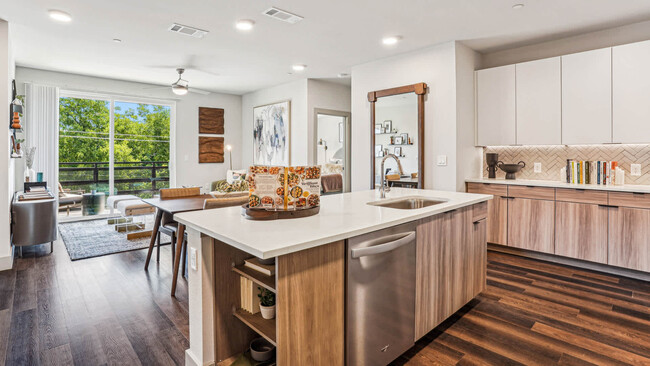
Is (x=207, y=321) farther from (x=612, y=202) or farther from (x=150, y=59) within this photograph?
(x=150, y=59)

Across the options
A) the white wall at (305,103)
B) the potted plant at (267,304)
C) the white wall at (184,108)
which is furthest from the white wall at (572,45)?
the white wall at (184,108)

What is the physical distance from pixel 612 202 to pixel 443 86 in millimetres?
2083

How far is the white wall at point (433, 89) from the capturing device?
13.5 ft

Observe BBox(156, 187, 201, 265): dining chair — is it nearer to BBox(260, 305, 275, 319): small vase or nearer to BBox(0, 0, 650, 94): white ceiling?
BBox(0, 0, 650, 94): white ceiling

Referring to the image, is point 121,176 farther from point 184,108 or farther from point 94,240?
point 94,240

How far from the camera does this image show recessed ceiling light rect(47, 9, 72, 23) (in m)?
3.27

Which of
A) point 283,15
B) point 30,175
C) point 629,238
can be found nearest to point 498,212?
point 629,238

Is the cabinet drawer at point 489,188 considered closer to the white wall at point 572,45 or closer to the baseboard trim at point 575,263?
the baseboard trim at point 575,263

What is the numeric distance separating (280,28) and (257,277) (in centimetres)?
298

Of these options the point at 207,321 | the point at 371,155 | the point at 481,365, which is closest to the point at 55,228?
the point at 207,321

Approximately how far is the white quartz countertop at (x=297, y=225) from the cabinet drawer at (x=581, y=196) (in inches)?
78.6

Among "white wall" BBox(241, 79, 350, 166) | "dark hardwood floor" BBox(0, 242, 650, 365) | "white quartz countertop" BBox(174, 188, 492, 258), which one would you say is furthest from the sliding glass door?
"white quartz countertop" BBox(174, 188, 492, 258)

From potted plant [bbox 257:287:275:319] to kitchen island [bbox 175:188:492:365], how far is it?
0.04 m

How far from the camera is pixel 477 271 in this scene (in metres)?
2.60
